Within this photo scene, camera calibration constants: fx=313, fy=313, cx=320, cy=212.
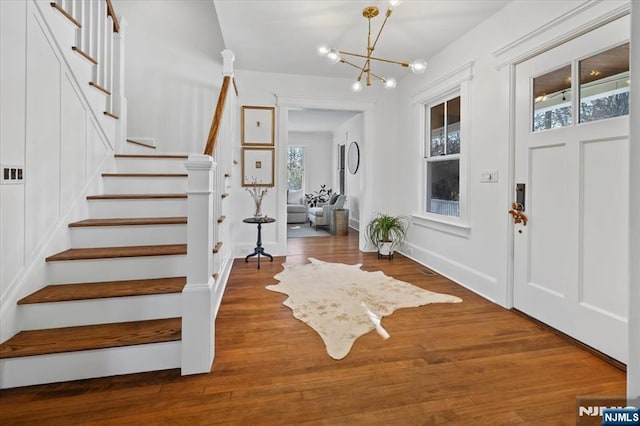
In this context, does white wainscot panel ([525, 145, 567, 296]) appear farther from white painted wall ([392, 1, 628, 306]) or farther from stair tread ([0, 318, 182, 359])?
stair tread ([0, 318, 182, 359])

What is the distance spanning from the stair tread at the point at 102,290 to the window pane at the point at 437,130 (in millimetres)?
3391

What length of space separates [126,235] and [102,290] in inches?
21.1

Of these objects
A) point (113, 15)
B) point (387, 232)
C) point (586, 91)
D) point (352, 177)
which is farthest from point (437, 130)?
point (113, 15)

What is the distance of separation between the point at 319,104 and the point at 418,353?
3711 mm

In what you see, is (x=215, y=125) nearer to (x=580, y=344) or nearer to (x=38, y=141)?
(x=38, y=141)

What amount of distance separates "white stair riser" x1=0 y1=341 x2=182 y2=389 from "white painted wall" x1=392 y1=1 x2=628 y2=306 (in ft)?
9.00

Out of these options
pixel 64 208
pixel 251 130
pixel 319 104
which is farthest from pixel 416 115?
pixel 64 208

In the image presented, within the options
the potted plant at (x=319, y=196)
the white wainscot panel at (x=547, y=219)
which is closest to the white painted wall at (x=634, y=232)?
the white wainscot panel at (x=547, y=219)

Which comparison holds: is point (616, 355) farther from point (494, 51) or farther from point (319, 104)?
point (319, 104)

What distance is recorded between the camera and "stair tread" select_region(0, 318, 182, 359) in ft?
5.29

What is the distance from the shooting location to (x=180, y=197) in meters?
2.64

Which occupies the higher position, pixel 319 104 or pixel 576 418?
pixel 319 104

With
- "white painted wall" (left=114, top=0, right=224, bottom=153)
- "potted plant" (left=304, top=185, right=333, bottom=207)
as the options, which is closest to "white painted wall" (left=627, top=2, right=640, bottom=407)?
"white painted wall" (left=114, top=0, right=224, bottom=153)

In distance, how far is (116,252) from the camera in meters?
2.13
